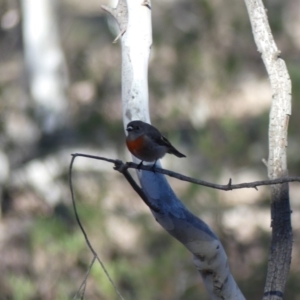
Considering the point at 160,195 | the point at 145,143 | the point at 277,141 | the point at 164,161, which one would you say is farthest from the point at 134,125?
the point at 164,161

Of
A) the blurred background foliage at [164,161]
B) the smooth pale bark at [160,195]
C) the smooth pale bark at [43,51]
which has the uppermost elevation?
the smooth pale bark at [43,51]

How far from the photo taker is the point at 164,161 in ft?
24.2

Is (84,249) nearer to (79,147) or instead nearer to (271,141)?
(79,147)

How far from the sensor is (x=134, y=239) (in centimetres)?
596

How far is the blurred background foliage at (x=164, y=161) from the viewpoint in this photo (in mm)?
5070

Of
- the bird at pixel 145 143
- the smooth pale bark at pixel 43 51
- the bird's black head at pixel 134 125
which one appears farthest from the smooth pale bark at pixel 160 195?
the smooth pale bark at pixel 43 51

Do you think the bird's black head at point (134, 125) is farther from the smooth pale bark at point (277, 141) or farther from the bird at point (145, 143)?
the smooth pale bark at point (277, 141)

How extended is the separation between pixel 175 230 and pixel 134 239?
375 cm

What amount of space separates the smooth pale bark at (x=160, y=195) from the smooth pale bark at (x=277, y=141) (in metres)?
0.18

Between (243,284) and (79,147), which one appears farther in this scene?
(79,147)

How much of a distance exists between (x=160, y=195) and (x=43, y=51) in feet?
22.8

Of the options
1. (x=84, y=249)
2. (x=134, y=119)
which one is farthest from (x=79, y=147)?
(x=134, y=119)

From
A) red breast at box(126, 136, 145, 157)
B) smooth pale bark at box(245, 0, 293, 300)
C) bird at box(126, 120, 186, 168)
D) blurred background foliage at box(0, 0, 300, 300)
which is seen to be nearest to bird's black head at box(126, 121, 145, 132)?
bird at box(126, 120, 186, 168)

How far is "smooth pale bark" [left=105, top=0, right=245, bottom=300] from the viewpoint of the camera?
226 centimetres
